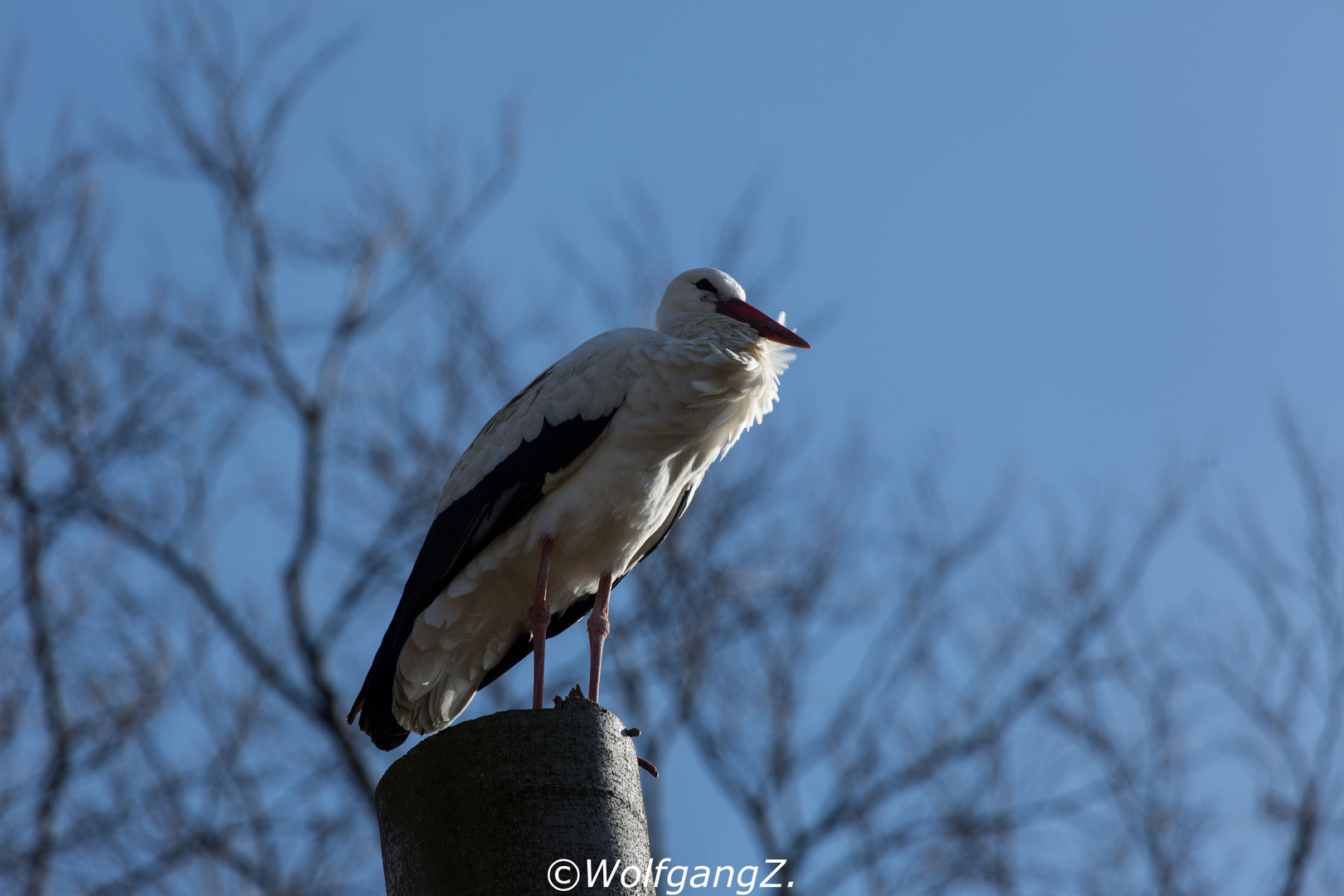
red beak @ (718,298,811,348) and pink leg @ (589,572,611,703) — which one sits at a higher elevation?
red beak @ (718,298,811,348)

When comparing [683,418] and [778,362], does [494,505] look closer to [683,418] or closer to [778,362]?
[683,418]

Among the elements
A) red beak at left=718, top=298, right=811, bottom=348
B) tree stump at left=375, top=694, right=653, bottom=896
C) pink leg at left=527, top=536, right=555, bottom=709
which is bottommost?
tree stump at left=375, top=694, right=653, bottom=896

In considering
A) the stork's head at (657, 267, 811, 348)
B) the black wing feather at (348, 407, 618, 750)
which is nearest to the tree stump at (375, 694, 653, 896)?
the black wing feather at (348, 407, 618, 750)

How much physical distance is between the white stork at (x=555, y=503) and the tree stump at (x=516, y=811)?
1.29 m

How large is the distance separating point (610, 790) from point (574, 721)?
186mm

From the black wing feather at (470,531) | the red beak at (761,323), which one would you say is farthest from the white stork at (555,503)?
the red beak at (761,323)

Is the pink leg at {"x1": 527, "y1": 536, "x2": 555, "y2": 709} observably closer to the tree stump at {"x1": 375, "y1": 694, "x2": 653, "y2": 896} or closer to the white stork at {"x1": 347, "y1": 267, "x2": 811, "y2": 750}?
the white stork at {"x1": 347, "y1": 267, "x2": 811, "y2": 750}

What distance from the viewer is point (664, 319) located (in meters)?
5.33

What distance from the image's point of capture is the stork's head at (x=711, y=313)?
5031mm

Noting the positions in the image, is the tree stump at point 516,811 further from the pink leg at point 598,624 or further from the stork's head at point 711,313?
the stork's head at point 711,313

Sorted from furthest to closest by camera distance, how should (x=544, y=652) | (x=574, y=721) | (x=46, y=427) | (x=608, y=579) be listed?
(x=46, y=427) → (x=608, y=579) → (x=544, y=652) → (x=574, y=721)

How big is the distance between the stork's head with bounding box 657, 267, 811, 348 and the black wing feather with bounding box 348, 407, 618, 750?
0.70 m

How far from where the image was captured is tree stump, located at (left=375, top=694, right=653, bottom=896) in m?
2.82

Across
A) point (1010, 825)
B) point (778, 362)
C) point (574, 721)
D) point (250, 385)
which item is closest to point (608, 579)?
point (778, 362)
